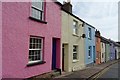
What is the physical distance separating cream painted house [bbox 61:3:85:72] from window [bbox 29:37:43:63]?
165 inches

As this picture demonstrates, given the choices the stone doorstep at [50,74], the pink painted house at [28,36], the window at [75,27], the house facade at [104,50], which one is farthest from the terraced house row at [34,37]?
the house facade at [104,50]

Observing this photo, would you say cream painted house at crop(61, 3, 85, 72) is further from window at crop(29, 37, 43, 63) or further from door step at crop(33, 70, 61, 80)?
window at crop(29, 37, 43, 63)

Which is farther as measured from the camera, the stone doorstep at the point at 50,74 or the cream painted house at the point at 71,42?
the cream painted house at the point at 71,42

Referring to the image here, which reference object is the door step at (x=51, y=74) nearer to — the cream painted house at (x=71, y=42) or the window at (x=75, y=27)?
the cream painted house at (x=71, y=42)

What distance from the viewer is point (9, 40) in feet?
28.3

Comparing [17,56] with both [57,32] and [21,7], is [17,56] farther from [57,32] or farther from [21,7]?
[57,32]

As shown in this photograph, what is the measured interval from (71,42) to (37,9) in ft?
24.9

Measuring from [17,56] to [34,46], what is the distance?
2282mm

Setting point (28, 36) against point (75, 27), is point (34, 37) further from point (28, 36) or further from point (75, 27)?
point (75, 27)

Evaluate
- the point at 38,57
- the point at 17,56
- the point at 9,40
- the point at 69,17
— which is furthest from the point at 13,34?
the point at 69,17

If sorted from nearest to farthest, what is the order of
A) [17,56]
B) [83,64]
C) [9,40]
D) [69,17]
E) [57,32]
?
[9,40]
[17,56]
[57,32]
[69,17]
[83,64]

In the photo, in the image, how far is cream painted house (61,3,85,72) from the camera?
55.7 ft

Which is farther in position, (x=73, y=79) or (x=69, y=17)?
(x=69, y=17)

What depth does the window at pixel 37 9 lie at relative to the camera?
11.3 meters
